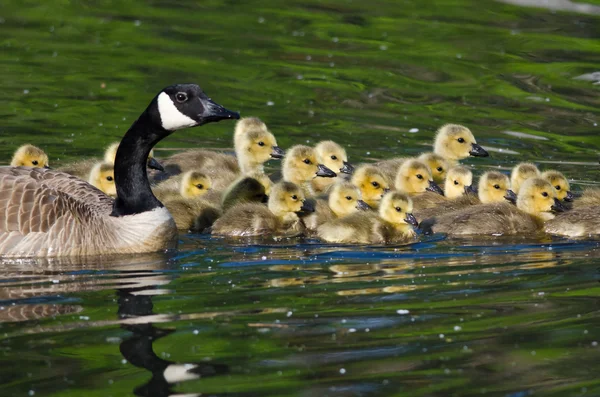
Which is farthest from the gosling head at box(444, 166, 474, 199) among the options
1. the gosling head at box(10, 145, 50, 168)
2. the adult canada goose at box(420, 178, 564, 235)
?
the gosling head at box(10, 145, 50, 168)

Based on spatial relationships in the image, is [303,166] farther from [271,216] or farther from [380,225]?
[380,225]

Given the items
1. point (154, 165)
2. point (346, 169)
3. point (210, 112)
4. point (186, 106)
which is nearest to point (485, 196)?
point (346, 169)

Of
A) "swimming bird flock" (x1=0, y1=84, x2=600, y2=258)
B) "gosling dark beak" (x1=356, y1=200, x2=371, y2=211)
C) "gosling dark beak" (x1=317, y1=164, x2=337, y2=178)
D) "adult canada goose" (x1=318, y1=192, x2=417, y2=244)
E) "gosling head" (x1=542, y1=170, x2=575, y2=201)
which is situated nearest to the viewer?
"swimming bird flock" (x1=0, y1=84, x2=600, y2=258)

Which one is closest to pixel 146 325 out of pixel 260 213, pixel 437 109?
pixel 260 213

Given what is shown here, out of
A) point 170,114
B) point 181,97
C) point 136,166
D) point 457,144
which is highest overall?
point 181,97

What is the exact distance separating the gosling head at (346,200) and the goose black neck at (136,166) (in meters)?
1.93

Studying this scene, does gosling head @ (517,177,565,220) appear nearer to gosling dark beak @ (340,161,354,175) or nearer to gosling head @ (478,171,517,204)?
gosling head @ (478,171,517,204)

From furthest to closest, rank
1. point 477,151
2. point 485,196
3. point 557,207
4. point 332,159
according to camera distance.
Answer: point 477,151 < point 332,159 < point 485,196 < point 557,207

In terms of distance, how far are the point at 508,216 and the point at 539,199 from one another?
36 centimetres

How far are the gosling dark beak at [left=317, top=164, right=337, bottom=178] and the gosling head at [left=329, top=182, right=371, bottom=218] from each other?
29.4 inches

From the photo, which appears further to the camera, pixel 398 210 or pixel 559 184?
pixel 559 184

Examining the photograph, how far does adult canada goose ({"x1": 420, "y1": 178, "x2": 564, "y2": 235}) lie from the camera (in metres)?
10.7

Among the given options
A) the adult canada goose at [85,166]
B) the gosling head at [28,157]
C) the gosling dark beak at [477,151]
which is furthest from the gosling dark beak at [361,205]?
the gosling head at [28,157]

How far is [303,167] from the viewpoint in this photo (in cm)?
1217
